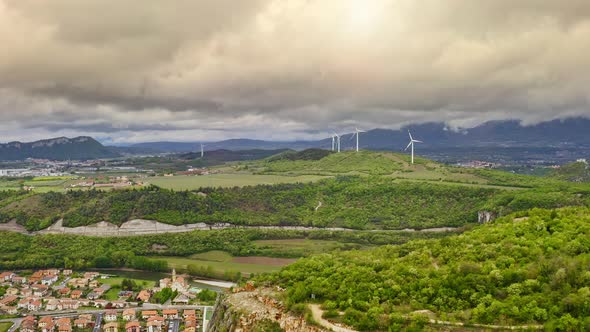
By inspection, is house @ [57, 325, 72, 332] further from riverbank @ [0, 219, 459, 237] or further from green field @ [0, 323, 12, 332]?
riverbank @ [0, 219, 459, 237]

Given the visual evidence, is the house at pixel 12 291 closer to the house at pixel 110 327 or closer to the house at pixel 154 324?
the house at pixel 110 327

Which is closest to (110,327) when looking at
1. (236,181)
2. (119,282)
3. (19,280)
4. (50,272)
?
(119,282)

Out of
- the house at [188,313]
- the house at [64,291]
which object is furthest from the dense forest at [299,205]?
the house at [188,313]

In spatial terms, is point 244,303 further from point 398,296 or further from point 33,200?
point 33,200

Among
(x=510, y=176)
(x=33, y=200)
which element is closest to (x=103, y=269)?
(x=33, y=200)

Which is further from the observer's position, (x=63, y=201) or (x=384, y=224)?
(x=63, y=201)
